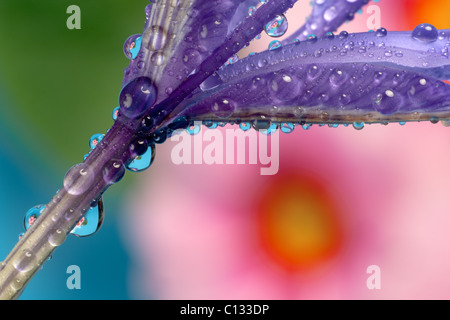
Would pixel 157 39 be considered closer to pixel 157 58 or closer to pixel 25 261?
pixel 157 58

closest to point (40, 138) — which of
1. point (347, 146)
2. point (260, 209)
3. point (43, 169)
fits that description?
point (43, 169)

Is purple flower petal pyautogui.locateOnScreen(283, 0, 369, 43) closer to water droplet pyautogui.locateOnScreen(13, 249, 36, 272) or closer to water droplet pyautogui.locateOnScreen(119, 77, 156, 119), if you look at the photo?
water droplet pyautogui.locateOnScreen(119, 77, 156, 119)

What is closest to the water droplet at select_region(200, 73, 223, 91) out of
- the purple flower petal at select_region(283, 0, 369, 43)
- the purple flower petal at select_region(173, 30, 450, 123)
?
the purple flower petal at select_region(173, 30, 450, 123)

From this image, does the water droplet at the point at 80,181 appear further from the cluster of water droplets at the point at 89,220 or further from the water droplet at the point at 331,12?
the water droplet at the point at 331,12

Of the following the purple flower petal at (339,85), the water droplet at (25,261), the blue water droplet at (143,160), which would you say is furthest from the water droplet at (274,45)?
the water droplet at (25,261)

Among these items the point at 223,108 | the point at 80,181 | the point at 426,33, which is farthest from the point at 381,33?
the point at 80,181
